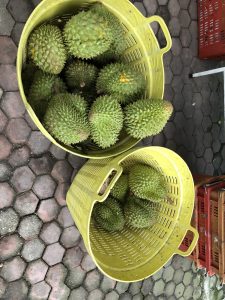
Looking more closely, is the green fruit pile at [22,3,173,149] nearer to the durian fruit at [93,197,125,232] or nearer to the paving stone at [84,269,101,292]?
the durian fruit at [93,197,125,232]

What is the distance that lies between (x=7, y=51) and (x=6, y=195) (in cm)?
71

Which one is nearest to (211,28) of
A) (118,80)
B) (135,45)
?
(135,45)

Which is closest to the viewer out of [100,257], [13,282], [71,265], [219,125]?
[100,257]

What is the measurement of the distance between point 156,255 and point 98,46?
968 millimetres

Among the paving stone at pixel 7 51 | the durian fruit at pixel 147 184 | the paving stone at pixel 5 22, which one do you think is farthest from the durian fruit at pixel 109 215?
the paving stone at pixel 5 22

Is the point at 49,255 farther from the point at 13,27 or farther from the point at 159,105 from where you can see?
the point at 13,27

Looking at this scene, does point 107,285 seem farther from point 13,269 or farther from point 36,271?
point 13,269

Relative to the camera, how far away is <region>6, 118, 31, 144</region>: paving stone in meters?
1.73

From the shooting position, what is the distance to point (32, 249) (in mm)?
1825

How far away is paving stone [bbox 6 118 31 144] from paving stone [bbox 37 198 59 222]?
0.35 meters

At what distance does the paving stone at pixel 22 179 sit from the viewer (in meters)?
1.76

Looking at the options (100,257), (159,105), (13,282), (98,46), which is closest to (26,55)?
(98,46)

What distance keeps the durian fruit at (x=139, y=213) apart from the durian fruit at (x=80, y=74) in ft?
1.97

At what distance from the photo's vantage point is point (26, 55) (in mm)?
1423
